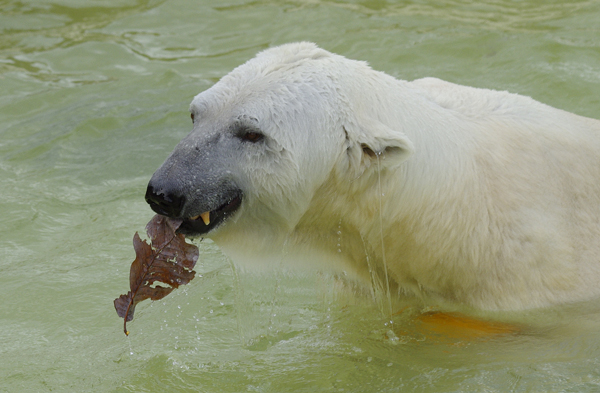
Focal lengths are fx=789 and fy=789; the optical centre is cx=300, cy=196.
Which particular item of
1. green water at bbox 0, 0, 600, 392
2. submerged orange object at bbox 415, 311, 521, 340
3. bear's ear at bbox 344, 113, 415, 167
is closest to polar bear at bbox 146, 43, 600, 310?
bear's ear at bbox 344, 113, 415, 167

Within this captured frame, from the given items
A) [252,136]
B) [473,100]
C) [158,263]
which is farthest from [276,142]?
[473,100]

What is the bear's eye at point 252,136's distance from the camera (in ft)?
10.3

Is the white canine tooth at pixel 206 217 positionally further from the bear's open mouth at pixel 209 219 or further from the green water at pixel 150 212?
the green water at pixel 150 212

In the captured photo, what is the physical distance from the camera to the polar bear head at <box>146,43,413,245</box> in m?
3.08

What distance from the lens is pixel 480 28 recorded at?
27.1 feet

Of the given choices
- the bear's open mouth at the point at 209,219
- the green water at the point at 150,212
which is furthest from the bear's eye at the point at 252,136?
the green water at the point at 150,212

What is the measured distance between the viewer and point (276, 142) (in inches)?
124

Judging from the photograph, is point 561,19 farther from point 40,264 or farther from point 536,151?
point 40,264

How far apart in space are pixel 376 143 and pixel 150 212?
2780 mm

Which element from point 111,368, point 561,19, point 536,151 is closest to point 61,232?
point 111,368

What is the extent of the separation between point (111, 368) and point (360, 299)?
128 cm

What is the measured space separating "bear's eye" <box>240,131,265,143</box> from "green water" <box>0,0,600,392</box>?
771 mm

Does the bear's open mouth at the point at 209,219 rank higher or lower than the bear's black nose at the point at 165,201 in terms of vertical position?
lower

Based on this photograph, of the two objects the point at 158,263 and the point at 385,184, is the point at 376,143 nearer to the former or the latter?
the point at 385,184
